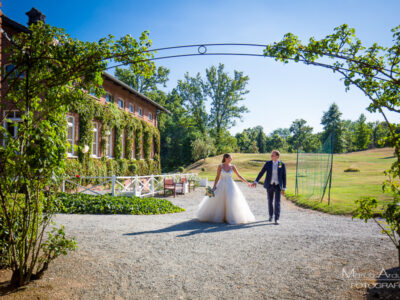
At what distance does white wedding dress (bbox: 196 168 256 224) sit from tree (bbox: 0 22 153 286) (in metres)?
4.36

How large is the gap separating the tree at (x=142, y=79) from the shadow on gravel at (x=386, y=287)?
40.8 m

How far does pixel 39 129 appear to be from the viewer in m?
3.00

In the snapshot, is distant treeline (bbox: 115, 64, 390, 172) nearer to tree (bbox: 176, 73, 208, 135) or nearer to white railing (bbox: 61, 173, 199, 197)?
tree (bbox: 176, 73, 208, 135)

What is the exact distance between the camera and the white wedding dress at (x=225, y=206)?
A: 7.32 metres

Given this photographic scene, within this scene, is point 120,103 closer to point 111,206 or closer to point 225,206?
point 111,206

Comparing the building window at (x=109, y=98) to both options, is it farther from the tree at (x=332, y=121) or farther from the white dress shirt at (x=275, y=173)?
the tree at (x=332, y=121)

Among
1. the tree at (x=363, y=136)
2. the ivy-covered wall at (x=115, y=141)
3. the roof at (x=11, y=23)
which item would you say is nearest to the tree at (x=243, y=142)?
the tree at (x=363, y=136)

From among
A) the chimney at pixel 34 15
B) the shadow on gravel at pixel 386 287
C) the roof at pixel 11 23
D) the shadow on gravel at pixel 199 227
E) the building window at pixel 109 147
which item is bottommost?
the shadow on gravel at pixel 199 227

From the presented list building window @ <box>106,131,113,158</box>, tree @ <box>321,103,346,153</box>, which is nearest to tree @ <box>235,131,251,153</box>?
tree @ <box>321,103,346,153</box>

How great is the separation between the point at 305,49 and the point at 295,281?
3.07 metres

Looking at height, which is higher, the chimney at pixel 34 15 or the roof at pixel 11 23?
the chimney at pixel 34 15

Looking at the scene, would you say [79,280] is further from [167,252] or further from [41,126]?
[41,126]

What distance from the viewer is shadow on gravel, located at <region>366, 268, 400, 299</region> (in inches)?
124

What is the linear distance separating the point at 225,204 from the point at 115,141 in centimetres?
1299
